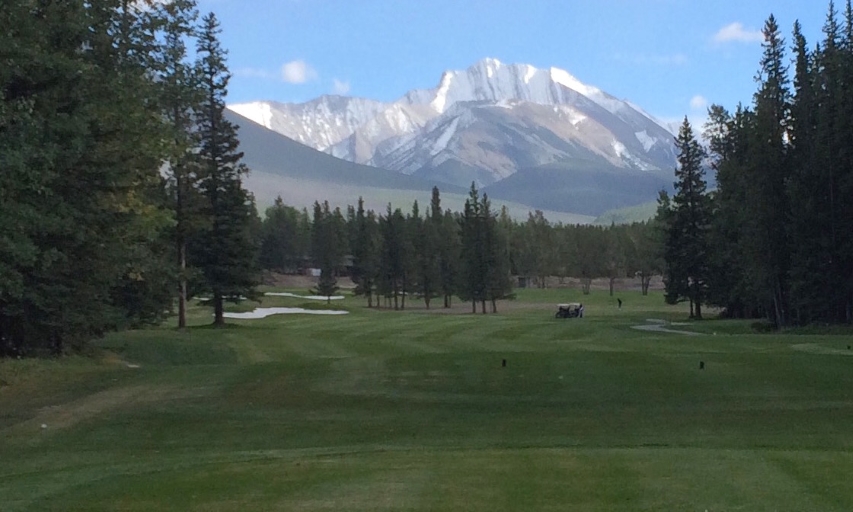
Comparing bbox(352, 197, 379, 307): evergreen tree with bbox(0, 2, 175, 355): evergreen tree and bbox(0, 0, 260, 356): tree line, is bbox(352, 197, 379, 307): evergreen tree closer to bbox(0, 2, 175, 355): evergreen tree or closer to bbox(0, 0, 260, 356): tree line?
bbox(0, 0, 260, 356): tree line

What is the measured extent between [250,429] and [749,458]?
822cm

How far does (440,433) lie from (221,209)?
3375 centimetres

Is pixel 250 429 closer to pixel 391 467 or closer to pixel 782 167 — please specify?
pixel 391 467

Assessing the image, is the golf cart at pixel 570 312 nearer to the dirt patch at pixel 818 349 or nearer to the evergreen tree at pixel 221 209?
the evergreen tree at pixel 221 209

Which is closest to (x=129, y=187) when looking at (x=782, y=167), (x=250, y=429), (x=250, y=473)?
(x=250, y=429)

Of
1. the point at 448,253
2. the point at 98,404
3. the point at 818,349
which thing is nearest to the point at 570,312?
the point at 448,253

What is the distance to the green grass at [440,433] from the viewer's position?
30.2 ft

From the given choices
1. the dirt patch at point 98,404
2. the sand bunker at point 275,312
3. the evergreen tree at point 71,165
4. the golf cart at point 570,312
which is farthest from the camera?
the golf cart at point 570,312

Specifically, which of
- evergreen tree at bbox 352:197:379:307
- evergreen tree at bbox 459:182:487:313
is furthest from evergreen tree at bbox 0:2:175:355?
evergreen tree at bbox 352:197:379:307

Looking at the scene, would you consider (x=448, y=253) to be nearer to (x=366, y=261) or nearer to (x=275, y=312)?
(x=366, y=261)

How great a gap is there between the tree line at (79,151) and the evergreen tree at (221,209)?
38.0 feet

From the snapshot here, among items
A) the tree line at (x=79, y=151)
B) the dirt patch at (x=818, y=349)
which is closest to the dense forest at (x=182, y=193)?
the tree line at (x=79, y=151)

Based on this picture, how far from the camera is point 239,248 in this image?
47750 mm

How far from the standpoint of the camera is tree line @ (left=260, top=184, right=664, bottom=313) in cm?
9188
